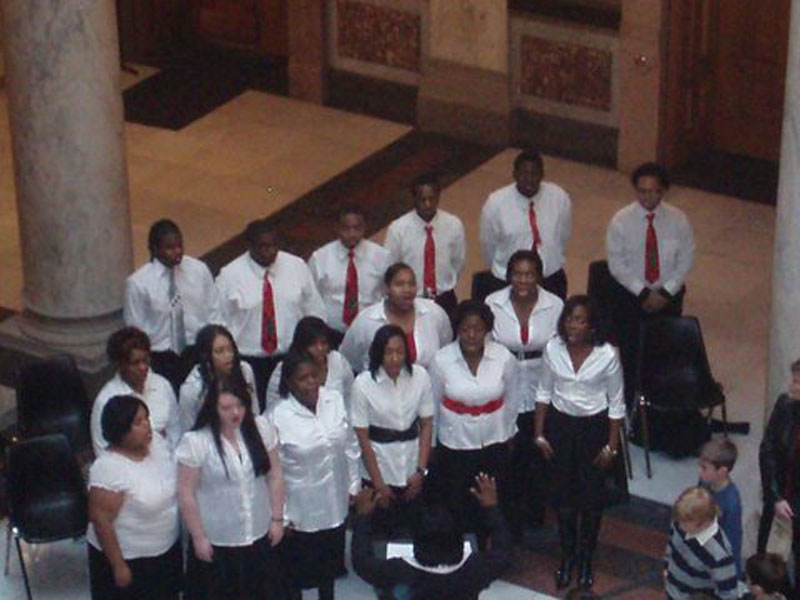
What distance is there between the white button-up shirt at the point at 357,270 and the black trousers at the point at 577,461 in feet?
4.50

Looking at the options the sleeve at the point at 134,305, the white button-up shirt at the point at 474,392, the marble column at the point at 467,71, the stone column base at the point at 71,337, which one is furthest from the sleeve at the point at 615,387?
the marble column at the point at 467,71

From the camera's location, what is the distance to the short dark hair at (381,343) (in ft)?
32.8

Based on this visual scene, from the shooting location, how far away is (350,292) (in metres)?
11.4

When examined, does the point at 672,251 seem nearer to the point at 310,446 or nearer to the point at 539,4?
the point at 310,446

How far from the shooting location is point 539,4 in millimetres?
15227

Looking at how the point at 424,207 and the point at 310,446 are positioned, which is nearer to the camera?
the point at 310,446

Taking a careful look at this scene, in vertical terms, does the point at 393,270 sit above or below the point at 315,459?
above

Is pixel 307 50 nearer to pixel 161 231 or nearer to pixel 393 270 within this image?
pixel 161 231

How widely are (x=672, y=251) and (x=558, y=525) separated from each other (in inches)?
69.9

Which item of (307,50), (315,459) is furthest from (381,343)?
(307,50)

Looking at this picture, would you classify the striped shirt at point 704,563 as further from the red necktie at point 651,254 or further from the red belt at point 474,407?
the red necktie at point 651,254

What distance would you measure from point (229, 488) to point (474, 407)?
132 cm

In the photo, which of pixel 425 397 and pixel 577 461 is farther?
pixel 577 461

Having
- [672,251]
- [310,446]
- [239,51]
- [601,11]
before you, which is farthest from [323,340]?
[239,51]
